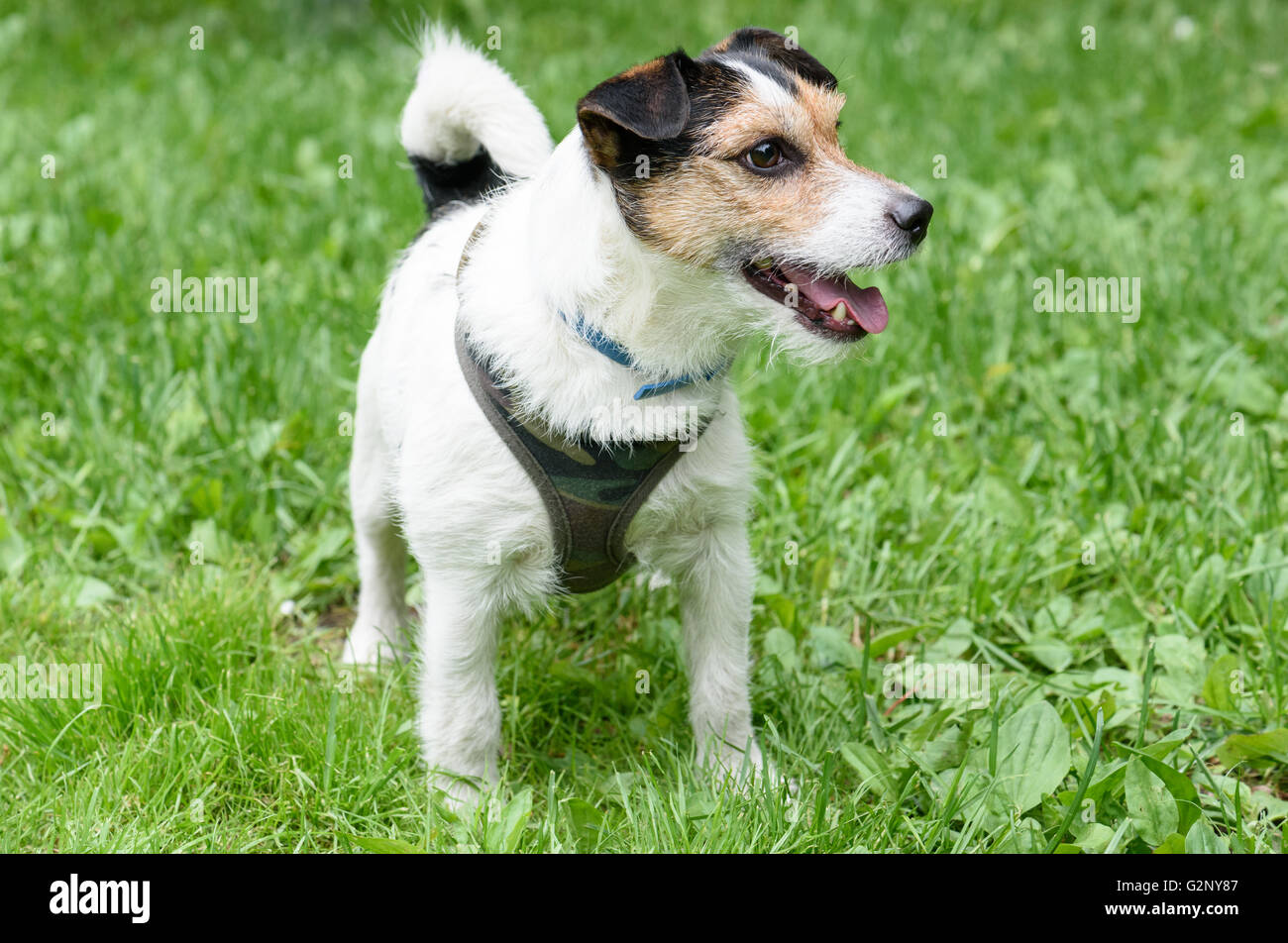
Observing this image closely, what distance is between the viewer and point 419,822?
2.70 meters

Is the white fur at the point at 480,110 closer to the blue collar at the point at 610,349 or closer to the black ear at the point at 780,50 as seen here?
the black ear at the point at 780,50

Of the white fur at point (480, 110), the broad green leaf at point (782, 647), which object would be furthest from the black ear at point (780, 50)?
the broad green leaf at point (782, 647)

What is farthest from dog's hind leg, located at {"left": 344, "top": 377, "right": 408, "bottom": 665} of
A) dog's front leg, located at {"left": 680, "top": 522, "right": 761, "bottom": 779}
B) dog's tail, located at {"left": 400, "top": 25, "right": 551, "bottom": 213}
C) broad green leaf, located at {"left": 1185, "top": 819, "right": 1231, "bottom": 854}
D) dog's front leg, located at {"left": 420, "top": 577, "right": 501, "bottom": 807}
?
broad green leaf, located at {"left": 1185, "top": 819, "right": 1231, "bottom": 854}

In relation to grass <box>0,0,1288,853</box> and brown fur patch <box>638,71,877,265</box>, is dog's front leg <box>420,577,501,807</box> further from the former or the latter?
brown fur patch <box>638,71,877,265</box>

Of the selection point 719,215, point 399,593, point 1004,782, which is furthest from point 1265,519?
point 399,593

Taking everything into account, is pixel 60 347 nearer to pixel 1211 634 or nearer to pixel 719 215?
pixel 719 215

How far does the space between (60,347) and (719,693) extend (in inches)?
110

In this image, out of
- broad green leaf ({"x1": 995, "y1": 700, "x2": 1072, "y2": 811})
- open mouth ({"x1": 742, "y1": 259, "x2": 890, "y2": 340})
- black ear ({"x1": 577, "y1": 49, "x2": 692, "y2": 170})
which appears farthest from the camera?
broad green leaf ({"x1": 995, "y1": 700, "x2": 1072, "y2": 811})

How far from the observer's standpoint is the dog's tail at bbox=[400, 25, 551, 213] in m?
3.01

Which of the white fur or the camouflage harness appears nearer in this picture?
the camouflage harness

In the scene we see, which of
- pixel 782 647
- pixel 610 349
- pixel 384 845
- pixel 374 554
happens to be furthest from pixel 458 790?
pixel 610 349

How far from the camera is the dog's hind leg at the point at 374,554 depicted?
3189 millimetres

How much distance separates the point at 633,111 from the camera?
7.61 feet

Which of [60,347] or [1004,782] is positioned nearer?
[1004,782]
